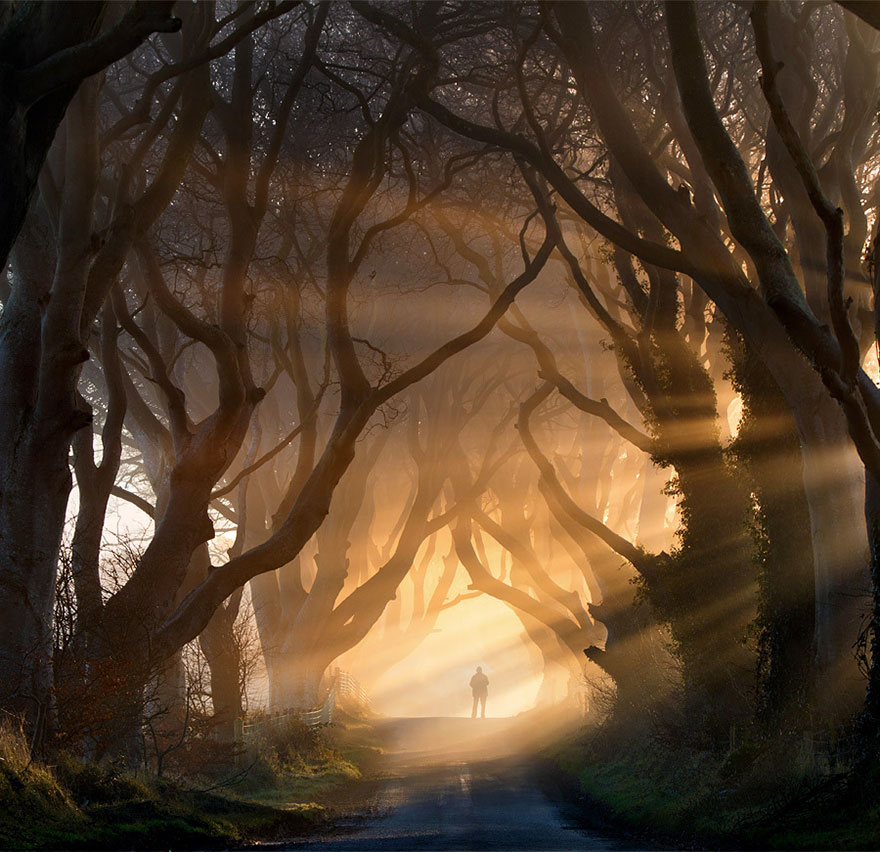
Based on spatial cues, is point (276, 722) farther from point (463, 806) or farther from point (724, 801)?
point (724, 801)

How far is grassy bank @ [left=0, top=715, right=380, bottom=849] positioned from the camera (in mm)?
8180

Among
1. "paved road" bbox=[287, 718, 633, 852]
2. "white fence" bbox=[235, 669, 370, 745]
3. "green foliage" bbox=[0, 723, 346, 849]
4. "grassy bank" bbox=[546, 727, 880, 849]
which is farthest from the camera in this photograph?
"white fence" bbox=[235, 669, 370, 745]

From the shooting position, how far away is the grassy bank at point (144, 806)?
26.8 ft

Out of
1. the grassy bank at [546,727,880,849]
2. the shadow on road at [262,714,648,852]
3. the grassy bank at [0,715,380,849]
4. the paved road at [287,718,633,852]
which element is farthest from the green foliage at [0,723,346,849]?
the grassy bank at [546,727,880,849]

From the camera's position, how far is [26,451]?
11.0m

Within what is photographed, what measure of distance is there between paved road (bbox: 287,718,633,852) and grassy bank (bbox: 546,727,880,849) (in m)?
0.65

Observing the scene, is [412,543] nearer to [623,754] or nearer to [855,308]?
[623,754]

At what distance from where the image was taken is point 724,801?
11.0 metres

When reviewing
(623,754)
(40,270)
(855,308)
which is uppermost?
(40,270)

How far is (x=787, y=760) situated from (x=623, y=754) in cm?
744

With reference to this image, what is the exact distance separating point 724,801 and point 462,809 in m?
4.18

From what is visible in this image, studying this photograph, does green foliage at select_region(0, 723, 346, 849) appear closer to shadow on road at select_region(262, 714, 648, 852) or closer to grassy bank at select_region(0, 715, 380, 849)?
grassy bank at select_region(0, 715, 380, 849)

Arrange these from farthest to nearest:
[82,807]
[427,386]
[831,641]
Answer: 1. [427,386]
2. [831,641]
3. [82,807]

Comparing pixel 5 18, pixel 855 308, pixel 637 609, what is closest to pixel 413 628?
pixel 637 609
